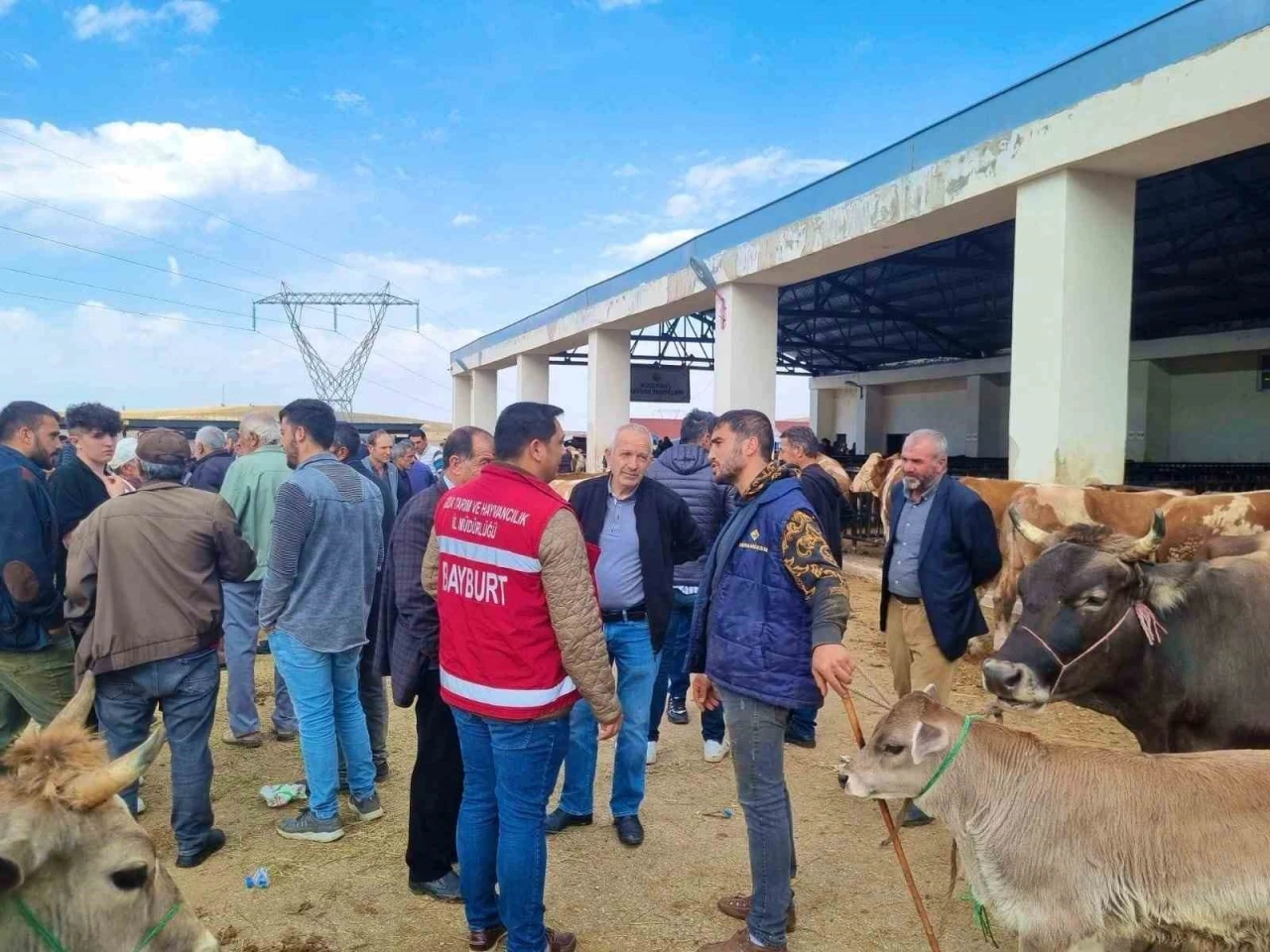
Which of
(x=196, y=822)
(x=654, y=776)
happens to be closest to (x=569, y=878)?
(x=654, y=776)

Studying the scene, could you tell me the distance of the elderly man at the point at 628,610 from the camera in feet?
12.8

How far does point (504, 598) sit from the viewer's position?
8.70 ft

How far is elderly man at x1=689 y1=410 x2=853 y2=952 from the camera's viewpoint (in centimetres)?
278

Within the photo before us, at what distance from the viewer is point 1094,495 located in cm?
688

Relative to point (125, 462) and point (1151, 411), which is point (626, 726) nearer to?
point (125, 462)

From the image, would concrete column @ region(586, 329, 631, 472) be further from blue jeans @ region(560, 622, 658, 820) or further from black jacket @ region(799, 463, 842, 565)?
blue jeans @ region(560, 622, 658, 820)

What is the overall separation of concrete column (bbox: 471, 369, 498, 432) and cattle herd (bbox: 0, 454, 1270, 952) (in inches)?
887

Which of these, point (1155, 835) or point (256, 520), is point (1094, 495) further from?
point (256, 520)

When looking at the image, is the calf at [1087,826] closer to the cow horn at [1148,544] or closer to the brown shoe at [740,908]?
the brown shoe at [740,908]

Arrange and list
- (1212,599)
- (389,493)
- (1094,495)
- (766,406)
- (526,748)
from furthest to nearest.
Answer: (766,406) → (1094,495) → (389,493) → (1212,599) → (526,748)

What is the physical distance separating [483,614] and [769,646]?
946mm

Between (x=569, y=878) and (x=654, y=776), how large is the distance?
1148 millimetres

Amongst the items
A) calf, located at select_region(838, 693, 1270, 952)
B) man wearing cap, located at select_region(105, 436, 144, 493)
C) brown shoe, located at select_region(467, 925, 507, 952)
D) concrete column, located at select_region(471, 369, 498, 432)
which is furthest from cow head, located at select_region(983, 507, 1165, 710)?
concrete column, located at select_region(471, 369, 498, 432)

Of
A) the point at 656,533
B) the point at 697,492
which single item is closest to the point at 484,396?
the point at 697,492
